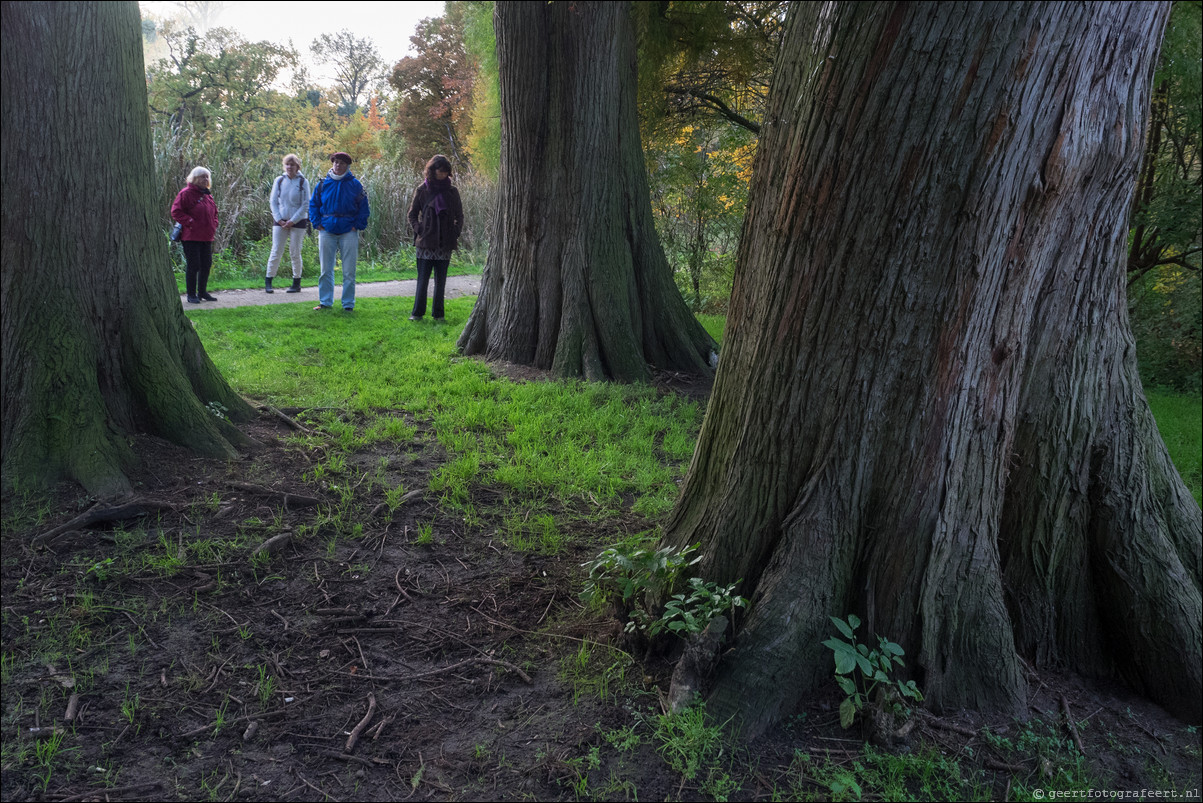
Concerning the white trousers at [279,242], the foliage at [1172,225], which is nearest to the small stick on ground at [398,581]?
the white trousers at [279,242]

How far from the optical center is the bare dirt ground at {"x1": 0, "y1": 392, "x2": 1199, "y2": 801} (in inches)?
96.7

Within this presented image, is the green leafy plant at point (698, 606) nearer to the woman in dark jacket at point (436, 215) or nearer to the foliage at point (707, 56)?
the woman in dark jacket at point (436, 215)

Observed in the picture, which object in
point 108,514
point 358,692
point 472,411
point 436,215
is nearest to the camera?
point 358,692

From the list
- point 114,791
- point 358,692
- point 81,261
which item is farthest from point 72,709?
point 81,261

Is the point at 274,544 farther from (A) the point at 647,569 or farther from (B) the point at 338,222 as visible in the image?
(B) the point at 338,222

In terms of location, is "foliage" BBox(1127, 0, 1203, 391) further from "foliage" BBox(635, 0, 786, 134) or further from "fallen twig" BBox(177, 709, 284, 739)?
"fallen twig" BBox(177, 709, 284, 739)

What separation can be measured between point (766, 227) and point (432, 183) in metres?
7.64

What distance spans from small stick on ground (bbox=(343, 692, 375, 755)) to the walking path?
7.70 metres

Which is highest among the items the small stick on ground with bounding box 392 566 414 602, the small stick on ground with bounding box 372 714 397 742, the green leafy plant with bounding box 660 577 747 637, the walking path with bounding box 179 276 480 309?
the walking path with bounding box 179 276 480 309

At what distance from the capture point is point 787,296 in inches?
109

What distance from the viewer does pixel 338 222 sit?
33.7 ft

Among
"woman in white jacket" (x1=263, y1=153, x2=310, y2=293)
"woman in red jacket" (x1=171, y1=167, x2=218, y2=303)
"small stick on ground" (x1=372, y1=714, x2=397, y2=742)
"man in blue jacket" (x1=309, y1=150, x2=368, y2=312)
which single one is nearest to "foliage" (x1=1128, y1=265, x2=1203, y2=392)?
"man in blue jacket" (x1=309, y1=150, x2=368, y2=312)

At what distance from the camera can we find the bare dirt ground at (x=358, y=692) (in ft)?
8.06

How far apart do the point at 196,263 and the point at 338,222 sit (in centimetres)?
198
